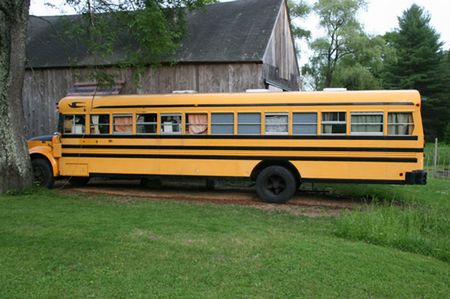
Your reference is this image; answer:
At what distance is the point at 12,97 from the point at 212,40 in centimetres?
924

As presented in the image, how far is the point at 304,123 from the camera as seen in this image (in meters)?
11.4

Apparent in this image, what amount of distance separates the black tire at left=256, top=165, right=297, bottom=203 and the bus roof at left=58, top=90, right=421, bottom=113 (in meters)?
1.82

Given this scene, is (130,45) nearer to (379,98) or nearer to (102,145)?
(102,145)

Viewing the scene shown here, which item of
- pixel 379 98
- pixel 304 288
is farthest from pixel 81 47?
pixel 304 288

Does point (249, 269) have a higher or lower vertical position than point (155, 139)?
lower

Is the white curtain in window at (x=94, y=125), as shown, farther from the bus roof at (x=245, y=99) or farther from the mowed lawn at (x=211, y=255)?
the mowed lawn at (x=211, y=255)

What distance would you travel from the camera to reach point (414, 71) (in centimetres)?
4509

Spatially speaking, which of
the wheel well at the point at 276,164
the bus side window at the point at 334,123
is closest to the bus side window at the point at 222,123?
the wheel well at the point at 276,164

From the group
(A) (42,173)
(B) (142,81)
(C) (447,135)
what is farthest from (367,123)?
(C) (447,135)

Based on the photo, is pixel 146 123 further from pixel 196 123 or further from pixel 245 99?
pixel 245 99

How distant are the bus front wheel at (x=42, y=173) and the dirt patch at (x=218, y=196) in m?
0.55

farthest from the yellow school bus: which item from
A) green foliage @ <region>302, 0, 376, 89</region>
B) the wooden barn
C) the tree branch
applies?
green foliage @ <region>302, 0, 376, 89</region>

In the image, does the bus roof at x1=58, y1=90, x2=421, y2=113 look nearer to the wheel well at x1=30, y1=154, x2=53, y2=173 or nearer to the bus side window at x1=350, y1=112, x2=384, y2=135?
the bus side window at x1=350, y1=112, x2=384, y2=135

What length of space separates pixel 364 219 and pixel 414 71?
41.6 meters
